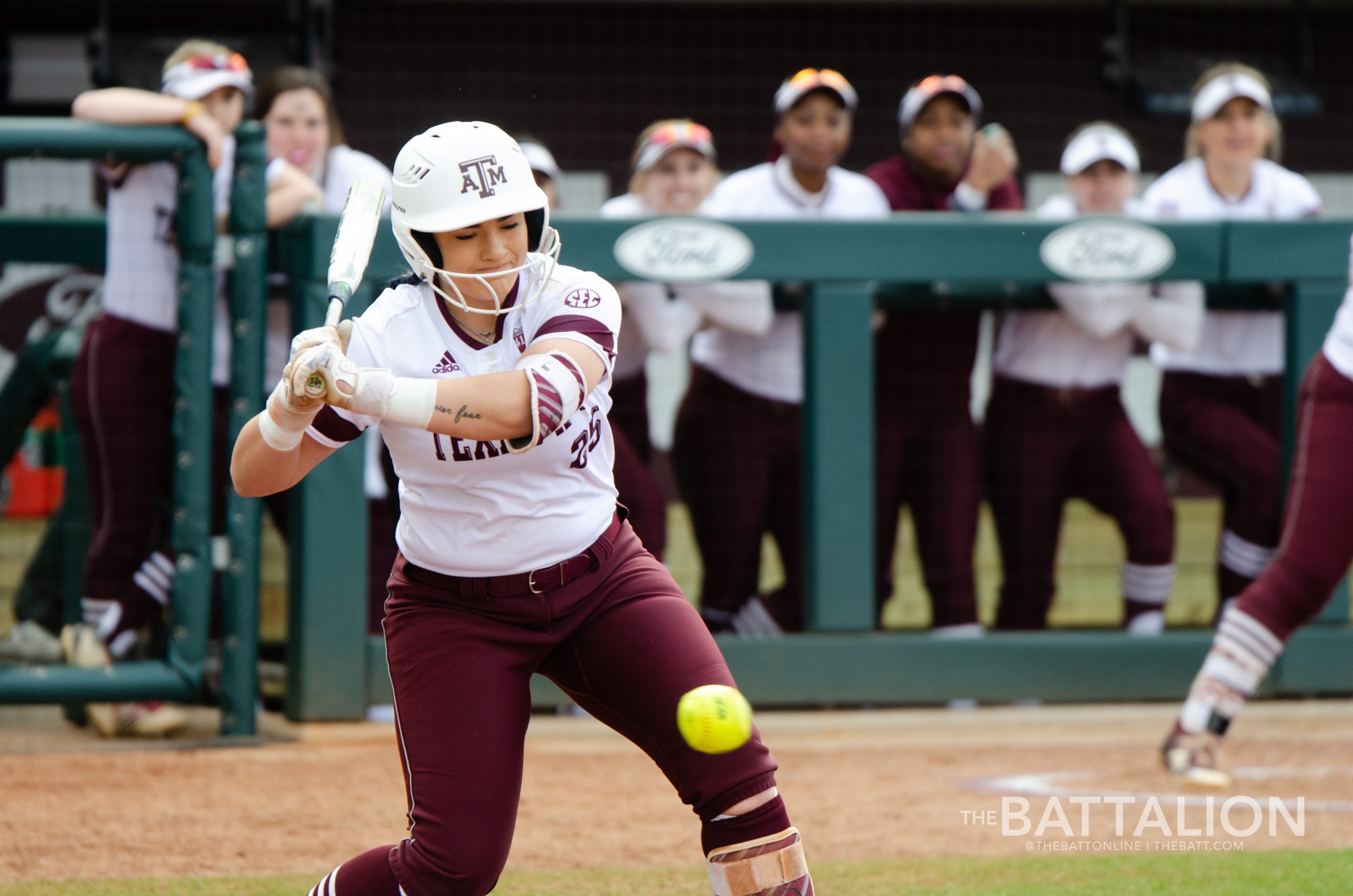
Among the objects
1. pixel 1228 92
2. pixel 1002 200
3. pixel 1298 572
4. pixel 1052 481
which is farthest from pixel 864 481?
pixel 1228 92

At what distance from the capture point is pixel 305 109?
5766 mm

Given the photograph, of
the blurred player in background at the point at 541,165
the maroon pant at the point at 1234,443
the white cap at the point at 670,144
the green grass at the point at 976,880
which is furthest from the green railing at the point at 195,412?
the maroon pant at the point at 1234,443

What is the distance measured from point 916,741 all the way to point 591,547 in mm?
2724

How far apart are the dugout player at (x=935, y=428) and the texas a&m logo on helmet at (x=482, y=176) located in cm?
320

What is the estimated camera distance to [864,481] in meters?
5.67

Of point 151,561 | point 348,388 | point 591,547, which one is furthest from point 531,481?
point 151,561

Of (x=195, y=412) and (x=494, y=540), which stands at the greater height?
(x=494, y=540)

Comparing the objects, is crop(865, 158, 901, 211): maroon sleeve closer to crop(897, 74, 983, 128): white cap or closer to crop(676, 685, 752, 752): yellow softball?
crop(897, 74, 983, 128): white cap

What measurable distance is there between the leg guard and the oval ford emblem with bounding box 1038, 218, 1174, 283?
3357 mm

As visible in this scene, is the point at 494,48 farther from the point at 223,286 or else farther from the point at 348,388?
the point at 348,388

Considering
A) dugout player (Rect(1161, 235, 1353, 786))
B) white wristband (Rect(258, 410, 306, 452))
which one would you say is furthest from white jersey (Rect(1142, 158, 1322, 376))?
white wristband (Rect(258, 410, 306, 452))

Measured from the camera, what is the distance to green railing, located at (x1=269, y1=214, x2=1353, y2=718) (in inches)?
213

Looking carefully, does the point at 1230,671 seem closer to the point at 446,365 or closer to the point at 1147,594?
the point at 1147,594

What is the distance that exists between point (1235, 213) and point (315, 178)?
10.6ft
